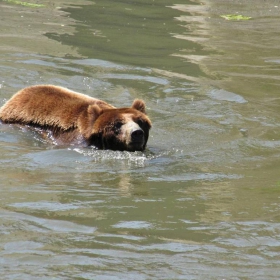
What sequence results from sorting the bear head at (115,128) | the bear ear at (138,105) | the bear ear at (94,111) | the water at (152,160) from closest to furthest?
the water at (152,160) → the bear head at (115,128) → the bear ear at (94,111) → the bear ear at (138,105)

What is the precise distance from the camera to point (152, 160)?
9.19 metres

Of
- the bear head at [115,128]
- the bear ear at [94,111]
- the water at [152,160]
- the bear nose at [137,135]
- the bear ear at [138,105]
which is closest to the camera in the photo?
the water at [152,160]

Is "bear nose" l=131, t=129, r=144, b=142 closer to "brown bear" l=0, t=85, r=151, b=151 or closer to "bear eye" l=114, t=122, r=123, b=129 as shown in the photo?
"brown bear" l=0, t=85, r=151, b=151

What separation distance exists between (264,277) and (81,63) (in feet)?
30.8

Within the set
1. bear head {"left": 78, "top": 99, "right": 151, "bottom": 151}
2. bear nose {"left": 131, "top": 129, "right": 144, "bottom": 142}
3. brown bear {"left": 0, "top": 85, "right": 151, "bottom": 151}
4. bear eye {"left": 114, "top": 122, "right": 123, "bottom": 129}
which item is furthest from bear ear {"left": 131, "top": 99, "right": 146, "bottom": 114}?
bear nose {"left": 131, "top": 129, "right": 144, "bottom": 142}

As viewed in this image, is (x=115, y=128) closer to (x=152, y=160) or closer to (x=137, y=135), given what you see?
(x=137, y=135)

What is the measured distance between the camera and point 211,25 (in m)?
18.6

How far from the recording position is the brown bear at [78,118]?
9586 mm

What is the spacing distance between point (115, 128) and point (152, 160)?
2.29ft

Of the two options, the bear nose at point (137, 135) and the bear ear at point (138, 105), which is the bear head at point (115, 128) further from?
the bear ear at point (138, 105)

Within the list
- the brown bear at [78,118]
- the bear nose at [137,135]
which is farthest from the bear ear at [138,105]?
the bear nose at [137,135]

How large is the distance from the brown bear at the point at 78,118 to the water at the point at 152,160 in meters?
0.18

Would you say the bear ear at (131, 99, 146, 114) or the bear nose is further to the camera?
the bear ear at (131, 99, 146, 114)

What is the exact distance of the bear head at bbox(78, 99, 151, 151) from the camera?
9.50 metres
